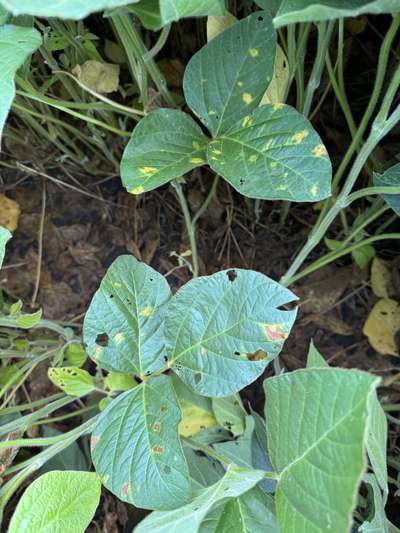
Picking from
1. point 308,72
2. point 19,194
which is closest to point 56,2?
point 308,72

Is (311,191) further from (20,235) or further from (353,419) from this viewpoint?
(20,235)

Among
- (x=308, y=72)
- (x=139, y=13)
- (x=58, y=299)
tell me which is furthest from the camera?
(x=58, y=299)

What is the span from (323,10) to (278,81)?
321 millimetres

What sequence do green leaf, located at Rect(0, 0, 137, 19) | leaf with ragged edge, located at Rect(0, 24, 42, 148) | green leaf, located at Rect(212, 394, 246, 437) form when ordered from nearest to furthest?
green leaf, located at Rect(0, 0, 137, 19) → leaf with ragged edge, located at Rect(0, 24, 42, 148) → green leaf, located at Rect(212, 394, 246, 437)

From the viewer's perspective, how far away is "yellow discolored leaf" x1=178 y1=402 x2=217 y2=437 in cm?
84

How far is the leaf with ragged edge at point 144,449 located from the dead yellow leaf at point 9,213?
562 millimetres

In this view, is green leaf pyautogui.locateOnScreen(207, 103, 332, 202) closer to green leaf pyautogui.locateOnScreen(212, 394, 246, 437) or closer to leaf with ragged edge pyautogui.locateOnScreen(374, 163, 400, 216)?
leaf with ragged edge pyautogui.locateOnScreen(374, 163, 400, 216)

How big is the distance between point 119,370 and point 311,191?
0.31 m

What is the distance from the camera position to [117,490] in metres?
0.57

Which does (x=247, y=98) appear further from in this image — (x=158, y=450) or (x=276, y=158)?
(x=158, y=450)

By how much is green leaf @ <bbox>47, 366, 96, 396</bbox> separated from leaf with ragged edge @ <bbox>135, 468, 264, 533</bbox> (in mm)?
202

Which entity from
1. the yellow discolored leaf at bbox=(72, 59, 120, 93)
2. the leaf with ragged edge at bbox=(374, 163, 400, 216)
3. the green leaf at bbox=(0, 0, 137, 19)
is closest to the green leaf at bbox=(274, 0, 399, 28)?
the green leaf at bbox=(0, 0, 137, 19)

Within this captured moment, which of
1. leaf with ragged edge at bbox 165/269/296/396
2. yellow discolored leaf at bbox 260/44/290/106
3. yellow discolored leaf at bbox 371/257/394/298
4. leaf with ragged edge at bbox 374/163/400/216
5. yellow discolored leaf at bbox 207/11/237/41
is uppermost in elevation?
yellow discolored leaf at bbox 207/11/237/41

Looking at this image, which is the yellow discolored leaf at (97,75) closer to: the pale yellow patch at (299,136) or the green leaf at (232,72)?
the green leaf at (232,72)
